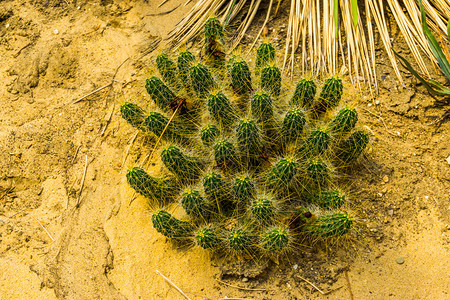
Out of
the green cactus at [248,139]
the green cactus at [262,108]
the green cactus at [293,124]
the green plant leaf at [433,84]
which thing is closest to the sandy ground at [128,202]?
the green plant leaf at [433,84]

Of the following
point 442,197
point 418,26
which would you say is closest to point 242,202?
point 442,197

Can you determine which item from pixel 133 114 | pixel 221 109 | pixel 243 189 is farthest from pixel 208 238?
pixel 133 114

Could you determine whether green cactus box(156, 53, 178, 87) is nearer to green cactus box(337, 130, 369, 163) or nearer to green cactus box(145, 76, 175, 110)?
green cactus box(145, 76, 175, 110)

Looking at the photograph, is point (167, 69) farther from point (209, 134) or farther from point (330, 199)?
point (330, 199)

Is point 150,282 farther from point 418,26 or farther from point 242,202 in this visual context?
point 418,26

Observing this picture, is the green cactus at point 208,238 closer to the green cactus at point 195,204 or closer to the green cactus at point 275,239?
the green cactus at point 195,204
